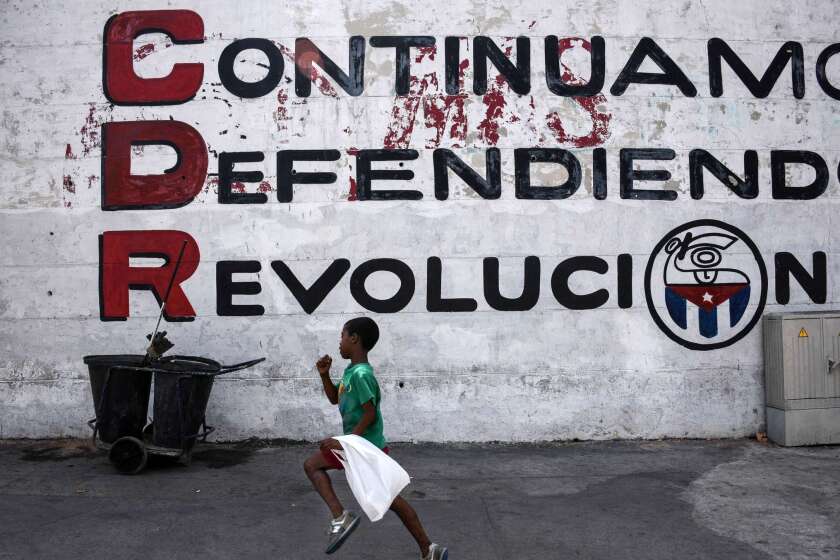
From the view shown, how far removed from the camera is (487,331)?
715 centimetres

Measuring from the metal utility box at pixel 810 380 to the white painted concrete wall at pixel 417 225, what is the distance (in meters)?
0.44

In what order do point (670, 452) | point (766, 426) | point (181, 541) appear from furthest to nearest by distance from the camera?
point (766, 426) < point (670, 452) < point (181, 541)

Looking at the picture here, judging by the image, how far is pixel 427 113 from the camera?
23.9 feet

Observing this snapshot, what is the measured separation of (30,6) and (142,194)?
2.32m

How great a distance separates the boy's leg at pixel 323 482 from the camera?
12.7 feet

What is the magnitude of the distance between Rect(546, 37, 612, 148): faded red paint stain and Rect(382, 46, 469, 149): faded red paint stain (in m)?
0.95

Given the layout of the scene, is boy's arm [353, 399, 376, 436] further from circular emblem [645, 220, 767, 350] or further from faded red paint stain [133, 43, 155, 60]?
faded red paint stain [133, 43, 155, 60]

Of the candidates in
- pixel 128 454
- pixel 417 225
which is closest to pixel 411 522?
pixel 128 454

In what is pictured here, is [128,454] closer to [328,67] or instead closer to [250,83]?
[250,83]

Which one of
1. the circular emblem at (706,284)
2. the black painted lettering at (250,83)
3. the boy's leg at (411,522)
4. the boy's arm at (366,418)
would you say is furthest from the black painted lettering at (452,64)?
the boy's leg at (411,522)

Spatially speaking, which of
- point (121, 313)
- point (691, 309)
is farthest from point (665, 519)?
point (121, 313)

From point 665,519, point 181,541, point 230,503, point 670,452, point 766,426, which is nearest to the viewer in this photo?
point 181,541

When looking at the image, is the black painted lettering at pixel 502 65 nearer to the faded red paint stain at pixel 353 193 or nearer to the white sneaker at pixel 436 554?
the faded red paint stain at pixel 353 193

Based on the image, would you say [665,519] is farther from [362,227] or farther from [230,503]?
[362,227]
